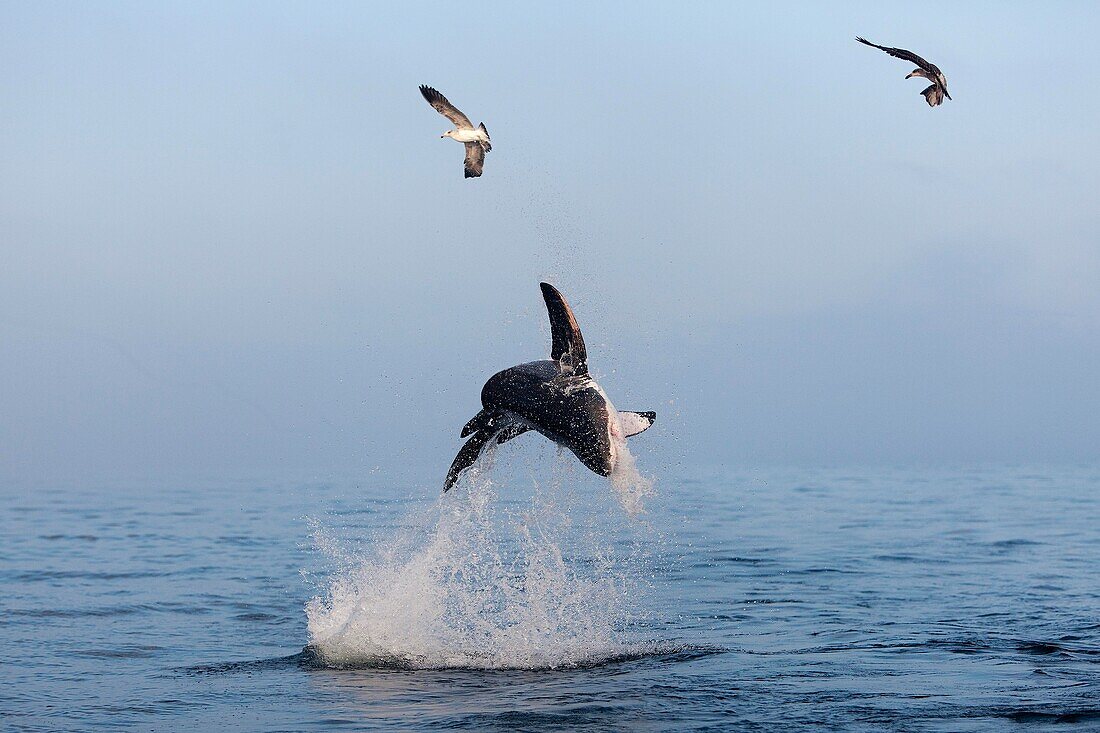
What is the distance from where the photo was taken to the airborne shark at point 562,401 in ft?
38.9

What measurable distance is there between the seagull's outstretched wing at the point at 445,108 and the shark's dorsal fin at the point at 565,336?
379 cm

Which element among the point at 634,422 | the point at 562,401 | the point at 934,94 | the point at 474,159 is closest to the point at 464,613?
the point at 634,422

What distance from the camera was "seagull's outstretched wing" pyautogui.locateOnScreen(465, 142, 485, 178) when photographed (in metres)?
15.0

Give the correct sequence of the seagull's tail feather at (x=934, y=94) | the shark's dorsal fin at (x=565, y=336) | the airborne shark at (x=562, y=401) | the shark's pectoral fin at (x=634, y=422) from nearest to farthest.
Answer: the airborne shark at (x=562, y=401), the shark's dorsal fin at (x=565, y=336), the shark's pectoral fin at (x=634, y=422), the seagull's tail feather at (x=934, y=94)

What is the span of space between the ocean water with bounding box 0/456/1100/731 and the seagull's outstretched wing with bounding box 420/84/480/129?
4.60 meters

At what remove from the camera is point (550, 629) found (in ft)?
49.0

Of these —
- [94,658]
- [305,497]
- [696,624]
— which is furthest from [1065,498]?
[94,658]

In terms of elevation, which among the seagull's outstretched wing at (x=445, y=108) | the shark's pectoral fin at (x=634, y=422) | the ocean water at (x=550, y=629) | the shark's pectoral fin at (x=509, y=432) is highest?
the seagull's outstretched wing at (x=445, y=108)

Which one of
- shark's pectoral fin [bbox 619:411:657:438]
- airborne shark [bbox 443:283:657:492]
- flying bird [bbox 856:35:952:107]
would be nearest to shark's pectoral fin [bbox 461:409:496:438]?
airborne shark [bbox 443:283:657:492]

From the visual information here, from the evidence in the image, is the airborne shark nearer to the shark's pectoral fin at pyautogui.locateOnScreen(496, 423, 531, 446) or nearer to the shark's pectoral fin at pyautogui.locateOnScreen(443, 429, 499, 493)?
the shark's pectoral fin at pyautogui.locateOnScreen(496, 423, 531, 446)

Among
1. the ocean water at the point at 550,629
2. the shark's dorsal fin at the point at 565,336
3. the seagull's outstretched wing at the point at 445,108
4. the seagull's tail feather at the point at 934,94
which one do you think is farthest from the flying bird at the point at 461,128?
the seagull's tail feather at the point at 934,94

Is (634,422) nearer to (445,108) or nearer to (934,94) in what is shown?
(445,108)

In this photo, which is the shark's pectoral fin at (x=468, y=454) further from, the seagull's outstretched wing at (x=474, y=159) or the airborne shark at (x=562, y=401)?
the seagull's outstretched wing at (x=474, y=159)

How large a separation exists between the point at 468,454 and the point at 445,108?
4.77 metres
